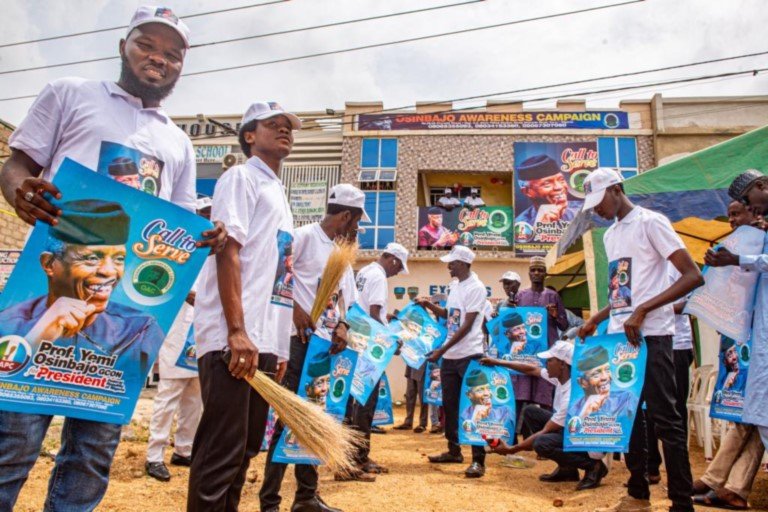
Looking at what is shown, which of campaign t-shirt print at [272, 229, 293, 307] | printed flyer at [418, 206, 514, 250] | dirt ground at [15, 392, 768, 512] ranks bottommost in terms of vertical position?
dirt ground at [15, 392, 768, 512]

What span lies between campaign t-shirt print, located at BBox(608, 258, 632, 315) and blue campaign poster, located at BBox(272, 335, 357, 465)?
1717 mm

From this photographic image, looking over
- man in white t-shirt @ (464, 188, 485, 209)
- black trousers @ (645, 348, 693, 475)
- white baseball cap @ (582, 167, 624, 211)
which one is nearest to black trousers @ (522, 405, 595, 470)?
black trousers @ (645, 348, 693, 475)

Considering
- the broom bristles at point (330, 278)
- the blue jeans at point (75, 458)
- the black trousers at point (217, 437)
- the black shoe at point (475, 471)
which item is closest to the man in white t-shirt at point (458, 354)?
the black shoe at point (475, 471)

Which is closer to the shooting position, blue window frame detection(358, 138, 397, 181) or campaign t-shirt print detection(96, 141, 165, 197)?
campaign t-shirt print detection(96, 141, 165, 197)

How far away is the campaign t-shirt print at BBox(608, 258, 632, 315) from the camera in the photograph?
3.58 m

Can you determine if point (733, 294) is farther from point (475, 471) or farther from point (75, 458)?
point (75, 458)

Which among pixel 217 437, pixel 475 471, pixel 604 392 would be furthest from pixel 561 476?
pixel 217 437

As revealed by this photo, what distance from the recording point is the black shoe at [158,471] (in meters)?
4.27

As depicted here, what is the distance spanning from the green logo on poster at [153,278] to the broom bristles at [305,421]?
0.51 metres

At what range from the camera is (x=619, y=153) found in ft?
58.8

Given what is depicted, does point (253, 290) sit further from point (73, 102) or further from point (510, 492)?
point (510, 492)

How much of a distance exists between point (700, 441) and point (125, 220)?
7.08m

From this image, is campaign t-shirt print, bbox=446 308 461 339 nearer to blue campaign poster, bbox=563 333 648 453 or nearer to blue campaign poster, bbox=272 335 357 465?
blue campaign poster, bbox=563 333 648 453

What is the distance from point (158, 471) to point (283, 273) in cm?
249
